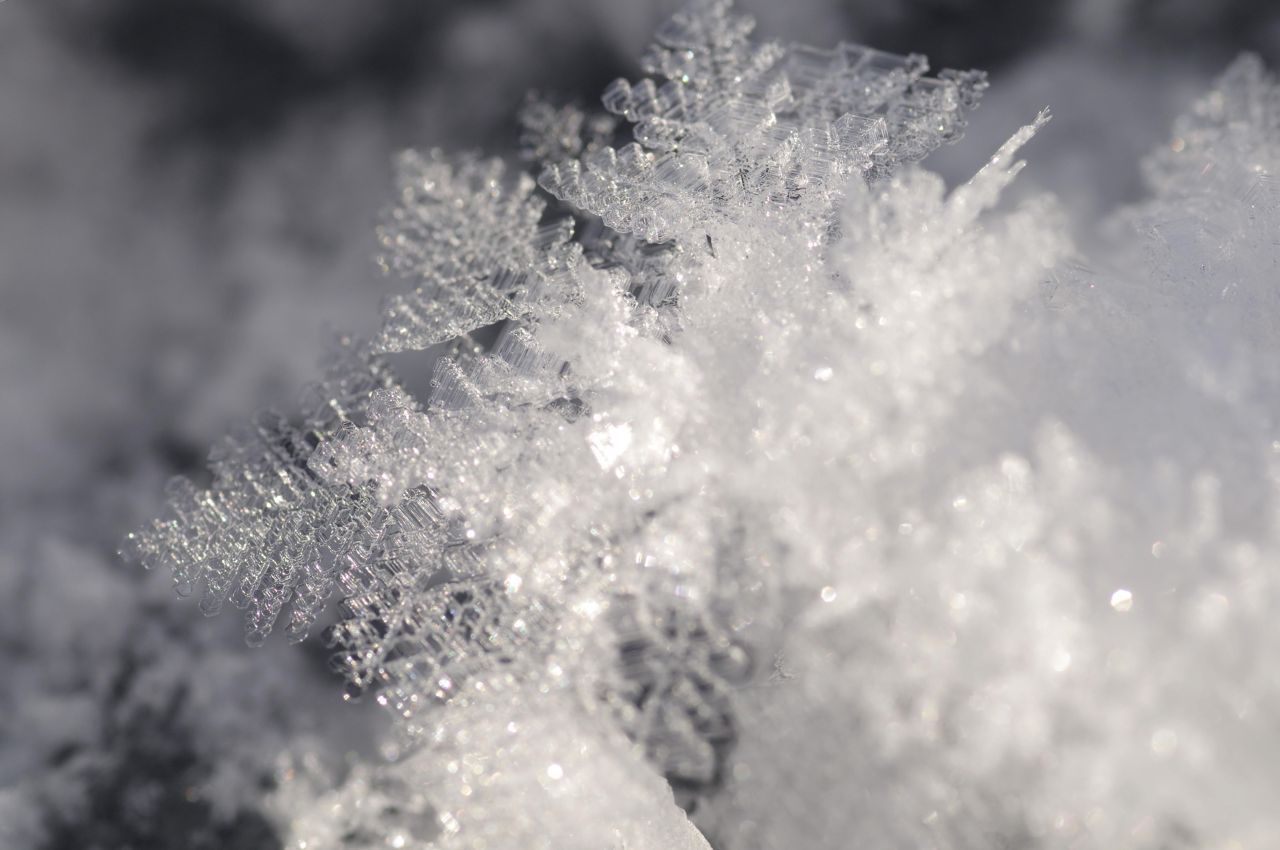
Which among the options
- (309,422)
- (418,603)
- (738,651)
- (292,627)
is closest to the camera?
(738,651)

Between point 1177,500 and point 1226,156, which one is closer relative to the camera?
point 1177,500

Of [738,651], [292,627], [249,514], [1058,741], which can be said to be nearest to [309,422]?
[249,514]

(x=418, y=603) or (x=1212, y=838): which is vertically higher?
(x=418, y=603)

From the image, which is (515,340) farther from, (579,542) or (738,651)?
(738,651)

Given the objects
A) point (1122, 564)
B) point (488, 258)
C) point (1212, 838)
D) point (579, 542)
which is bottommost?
point (1212, 838)

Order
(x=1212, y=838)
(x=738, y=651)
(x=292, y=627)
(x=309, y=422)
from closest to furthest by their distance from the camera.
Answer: (x=1212, y=838), (x=738, y=651), (x=292, y=627), (x=309, y=422)

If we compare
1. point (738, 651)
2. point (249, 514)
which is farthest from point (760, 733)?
point (249, 514)
